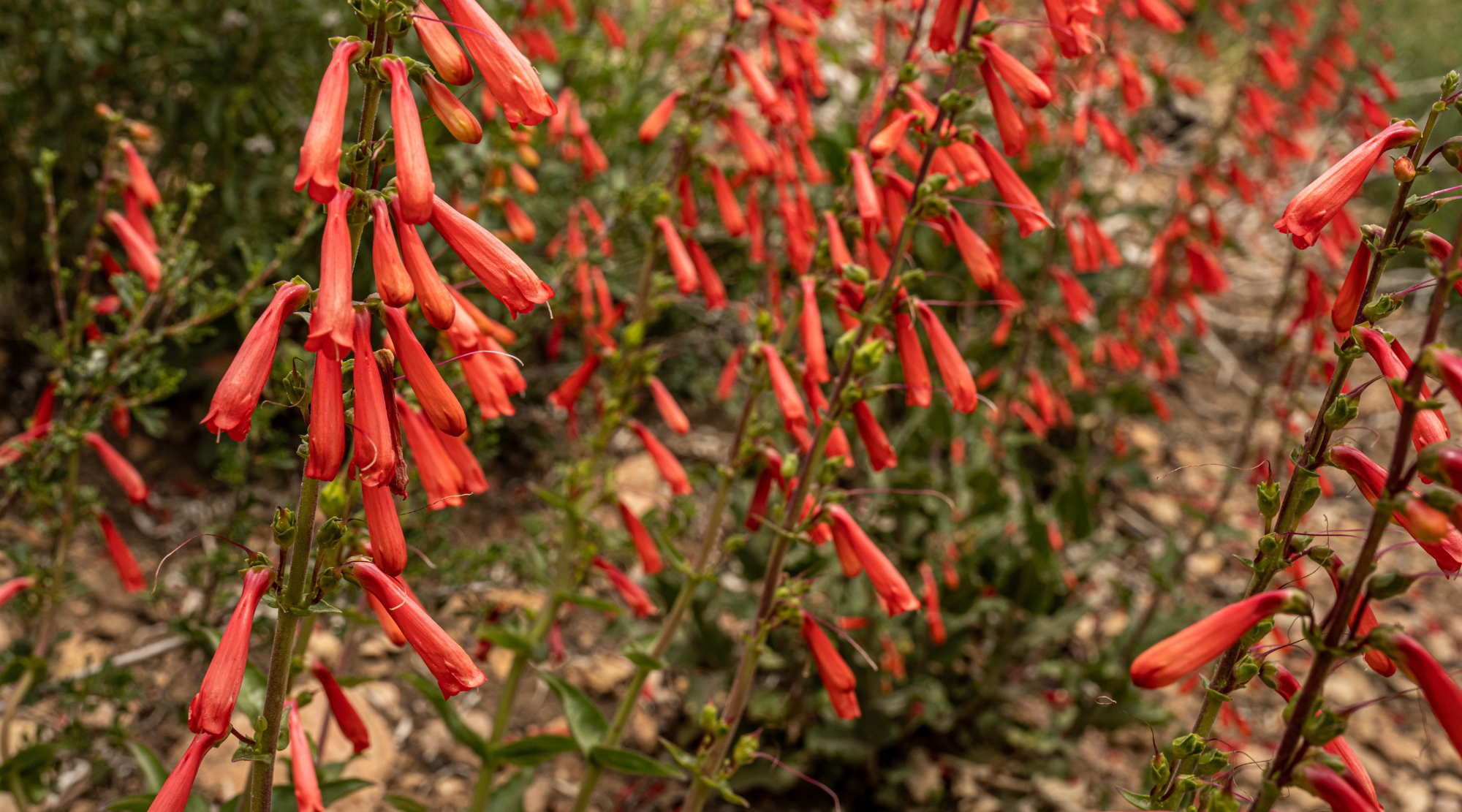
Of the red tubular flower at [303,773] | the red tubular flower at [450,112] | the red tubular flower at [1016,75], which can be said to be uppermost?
the red tubular flower at [1016,75]

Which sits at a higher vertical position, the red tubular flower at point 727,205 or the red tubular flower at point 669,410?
the red tubular flower at point 727,205

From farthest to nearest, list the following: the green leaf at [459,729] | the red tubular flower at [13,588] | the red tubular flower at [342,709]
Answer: the green leaf at [459,729] < the red tubular flower at [13,588] < the red tubular flower at [342,709]

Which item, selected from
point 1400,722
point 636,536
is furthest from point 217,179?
point 1400,722

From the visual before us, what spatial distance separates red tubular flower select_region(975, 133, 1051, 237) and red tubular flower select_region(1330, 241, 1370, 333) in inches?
32.2

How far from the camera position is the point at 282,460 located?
9.96ft

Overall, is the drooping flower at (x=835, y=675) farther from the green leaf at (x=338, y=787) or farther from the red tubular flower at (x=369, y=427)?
the red tubular flower at (x=369, y=427)

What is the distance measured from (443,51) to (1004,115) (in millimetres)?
1385

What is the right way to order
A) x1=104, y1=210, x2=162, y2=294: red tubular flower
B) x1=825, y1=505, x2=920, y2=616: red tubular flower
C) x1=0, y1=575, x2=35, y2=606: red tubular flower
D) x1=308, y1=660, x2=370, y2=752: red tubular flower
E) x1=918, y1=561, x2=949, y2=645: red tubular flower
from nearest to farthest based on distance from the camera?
x1=308, y1=660, x2=370, y2=752: red tubular flower → x1=825, y1=505, x2=920, y2=616: red tubular flower → x1=0, y1=575, x2=35, y2=606: red tubular flower → x1=104, y1=210, x2=162, y2=294: red tubular flower → x1=918, y1=561, x2=949, y2=645: red tubular flower

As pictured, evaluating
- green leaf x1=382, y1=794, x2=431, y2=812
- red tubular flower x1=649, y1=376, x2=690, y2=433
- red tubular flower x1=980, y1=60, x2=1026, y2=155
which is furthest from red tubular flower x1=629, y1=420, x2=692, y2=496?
red tubular flower x1=980, y1=60, x2=1026, y2=155

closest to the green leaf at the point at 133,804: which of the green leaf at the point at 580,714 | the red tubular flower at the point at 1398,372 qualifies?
the green leaf at the point at 580,714

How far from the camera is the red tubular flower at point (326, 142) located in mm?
1341

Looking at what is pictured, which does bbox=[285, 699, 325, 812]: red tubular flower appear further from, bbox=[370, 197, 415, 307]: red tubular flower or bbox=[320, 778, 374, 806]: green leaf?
bbox=[370, 197, 415, 307]: red tubular flower

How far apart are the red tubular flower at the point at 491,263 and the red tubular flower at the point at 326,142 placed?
200 mm

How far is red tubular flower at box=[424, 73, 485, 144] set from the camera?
158 cm
